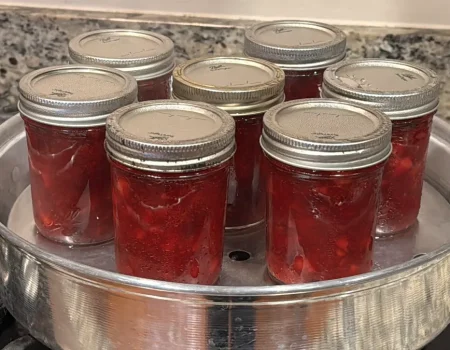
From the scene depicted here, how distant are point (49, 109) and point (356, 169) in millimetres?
259

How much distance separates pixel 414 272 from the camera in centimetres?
51

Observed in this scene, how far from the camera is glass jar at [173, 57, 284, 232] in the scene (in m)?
0.61

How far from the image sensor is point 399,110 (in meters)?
0.61

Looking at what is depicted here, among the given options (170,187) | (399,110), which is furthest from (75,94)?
(399,110)

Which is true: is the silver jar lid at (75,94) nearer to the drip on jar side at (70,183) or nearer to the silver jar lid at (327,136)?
the drip on jar side at (70,183)

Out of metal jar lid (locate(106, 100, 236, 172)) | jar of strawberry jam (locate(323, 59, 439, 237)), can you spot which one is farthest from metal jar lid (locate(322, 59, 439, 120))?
metal jar lid (locate(106, 100, 236, 172))

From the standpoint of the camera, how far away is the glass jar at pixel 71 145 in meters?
0.59

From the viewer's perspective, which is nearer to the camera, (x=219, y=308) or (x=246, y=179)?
(x=219, y=308)

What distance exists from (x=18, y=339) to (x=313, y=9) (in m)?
0.51

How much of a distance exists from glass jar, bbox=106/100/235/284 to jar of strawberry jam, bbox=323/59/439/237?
0.47 ft

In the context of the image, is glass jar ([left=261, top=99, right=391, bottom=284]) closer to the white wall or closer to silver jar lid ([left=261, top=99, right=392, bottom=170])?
silver jar lid ([left=261, top=99, right=392, bottom=170])

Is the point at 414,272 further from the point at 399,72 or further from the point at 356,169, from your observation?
the point at 399,72

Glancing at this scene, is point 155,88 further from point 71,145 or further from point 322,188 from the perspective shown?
point 322,188

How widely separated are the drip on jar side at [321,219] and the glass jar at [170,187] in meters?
0.05
